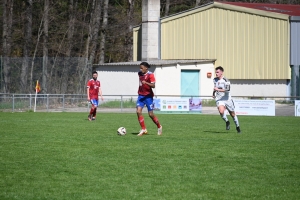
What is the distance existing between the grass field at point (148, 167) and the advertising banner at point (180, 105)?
18.2 m

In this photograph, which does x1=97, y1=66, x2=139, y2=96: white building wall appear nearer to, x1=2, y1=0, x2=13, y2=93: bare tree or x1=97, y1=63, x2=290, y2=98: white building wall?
x1=97, y1=63, x2=290, y2=98: white building wall

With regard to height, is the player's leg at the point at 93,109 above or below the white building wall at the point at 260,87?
below

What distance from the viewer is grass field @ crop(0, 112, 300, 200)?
962 cm

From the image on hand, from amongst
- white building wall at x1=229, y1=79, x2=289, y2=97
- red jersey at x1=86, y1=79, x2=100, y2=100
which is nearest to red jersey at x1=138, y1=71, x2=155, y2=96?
red jersey at x1=86, y1=79, x2=100, y2=100

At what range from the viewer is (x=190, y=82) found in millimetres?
44531

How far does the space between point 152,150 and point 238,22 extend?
3105cm

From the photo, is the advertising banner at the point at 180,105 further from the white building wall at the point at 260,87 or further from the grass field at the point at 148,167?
the grass field at the point at 148,167

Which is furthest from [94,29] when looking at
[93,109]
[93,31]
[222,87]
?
[222,87]

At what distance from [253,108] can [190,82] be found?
372 inches

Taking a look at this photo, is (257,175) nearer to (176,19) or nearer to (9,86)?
(9,86)

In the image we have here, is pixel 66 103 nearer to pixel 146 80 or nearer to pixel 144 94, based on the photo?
pixel 144 94

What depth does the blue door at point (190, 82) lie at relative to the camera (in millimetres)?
44312

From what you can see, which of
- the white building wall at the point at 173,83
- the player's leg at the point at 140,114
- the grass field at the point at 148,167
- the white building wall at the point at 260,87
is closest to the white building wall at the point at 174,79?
the white building wall at the point at 173,83

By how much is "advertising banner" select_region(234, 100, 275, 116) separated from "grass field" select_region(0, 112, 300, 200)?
54.7 ft
